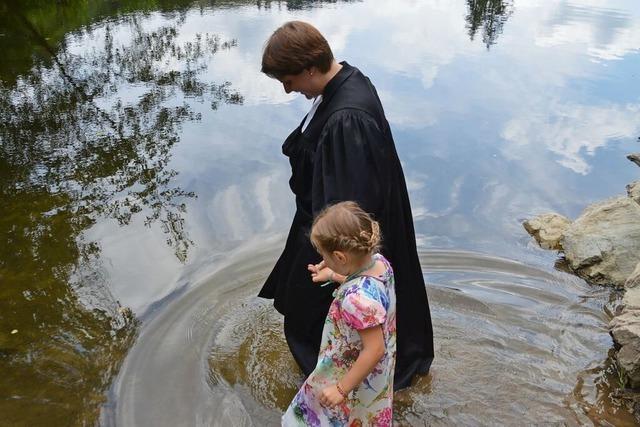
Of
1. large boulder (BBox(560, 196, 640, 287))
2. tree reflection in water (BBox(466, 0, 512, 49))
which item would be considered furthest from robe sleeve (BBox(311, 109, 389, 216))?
tree reflection in water (BBox(466, 0, 512, 49))

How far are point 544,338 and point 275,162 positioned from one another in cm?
373

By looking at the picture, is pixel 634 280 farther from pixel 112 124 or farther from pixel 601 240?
pixel 112 124

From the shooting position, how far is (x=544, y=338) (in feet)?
13.2

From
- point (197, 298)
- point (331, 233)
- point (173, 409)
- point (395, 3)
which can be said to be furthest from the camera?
point (395, 3)

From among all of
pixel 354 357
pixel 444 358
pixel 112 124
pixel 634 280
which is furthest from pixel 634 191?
pixel 112 124

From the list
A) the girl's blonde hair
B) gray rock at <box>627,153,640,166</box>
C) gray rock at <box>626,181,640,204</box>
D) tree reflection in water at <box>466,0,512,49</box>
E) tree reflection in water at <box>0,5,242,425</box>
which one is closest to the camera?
the girl's blonde hair

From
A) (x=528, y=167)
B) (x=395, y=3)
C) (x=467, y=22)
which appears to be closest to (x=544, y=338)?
(x=528, y=167)

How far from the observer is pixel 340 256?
7.11ft

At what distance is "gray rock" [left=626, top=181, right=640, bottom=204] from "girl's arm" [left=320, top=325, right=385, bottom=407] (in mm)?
4598

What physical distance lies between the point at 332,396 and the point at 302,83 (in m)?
1.30

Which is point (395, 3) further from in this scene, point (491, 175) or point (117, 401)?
point (117, 401)

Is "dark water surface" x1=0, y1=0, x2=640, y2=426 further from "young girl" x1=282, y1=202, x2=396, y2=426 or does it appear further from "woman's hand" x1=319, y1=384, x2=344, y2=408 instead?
"woman's hand" x1=319, y1=384, x2=344, y2=408

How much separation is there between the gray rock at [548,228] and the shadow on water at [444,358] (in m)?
0.53

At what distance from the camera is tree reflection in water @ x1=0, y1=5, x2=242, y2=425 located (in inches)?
143
